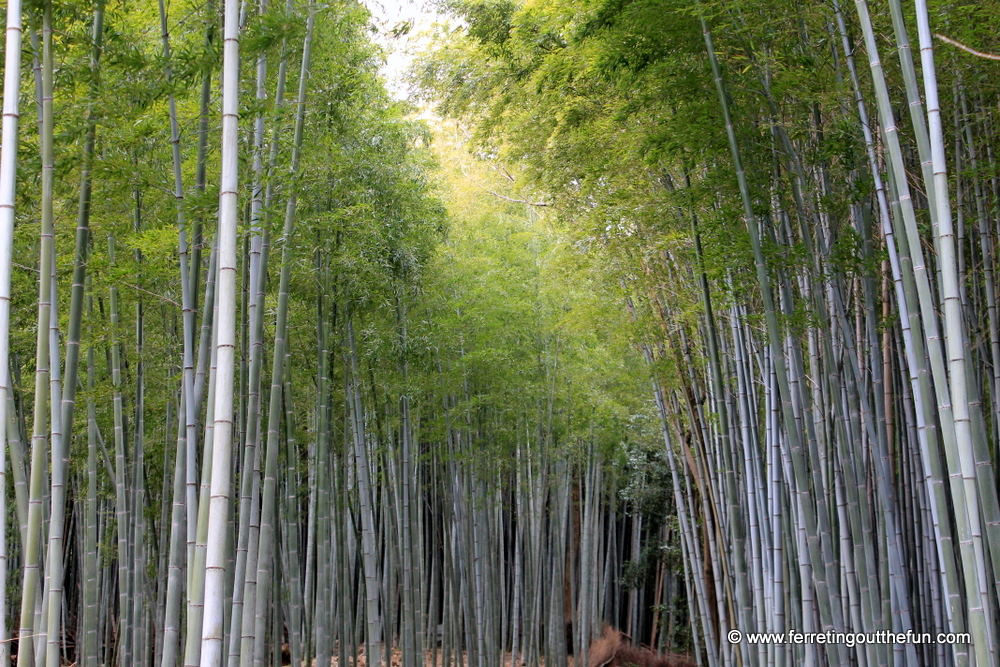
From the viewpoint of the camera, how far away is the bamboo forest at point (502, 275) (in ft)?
10.4

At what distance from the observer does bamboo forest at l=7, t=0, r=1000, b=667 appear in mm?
3170

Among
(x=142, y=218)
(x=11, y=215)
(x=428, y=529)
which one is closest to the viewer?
(x=11, y=215)

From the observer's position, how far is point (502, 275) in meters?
8.40

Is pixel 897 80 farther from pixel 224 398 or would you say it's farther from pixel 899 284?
pixel 224 398

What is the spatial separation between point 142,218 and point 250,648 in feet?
8.66

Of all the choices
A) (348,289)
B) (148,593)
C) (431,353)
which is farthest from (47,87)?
(148,593)

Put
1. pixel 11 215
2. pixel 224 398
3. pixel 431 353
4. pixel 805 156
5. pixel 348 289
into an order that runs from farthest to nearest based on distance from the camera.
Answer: pixel 431 353 → pixel 348 289 → pixel 805 156 → pixel 11 215 → pixel 224 398

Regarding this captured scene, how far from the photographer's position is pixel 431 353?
7.39 metres

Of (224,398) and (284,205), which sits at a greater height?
(284,205)

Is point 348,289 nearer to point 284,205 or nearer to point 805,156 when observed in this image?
point 284,205

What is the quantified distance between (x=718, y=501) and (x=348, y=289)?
330 centimetres

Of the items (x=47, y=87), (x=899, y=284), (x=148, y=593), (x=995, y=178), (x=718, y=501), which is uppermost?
(x=47, y=87)

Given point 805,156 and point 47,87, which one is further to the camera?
point 805,156

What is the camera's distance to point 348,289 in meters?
5.99
